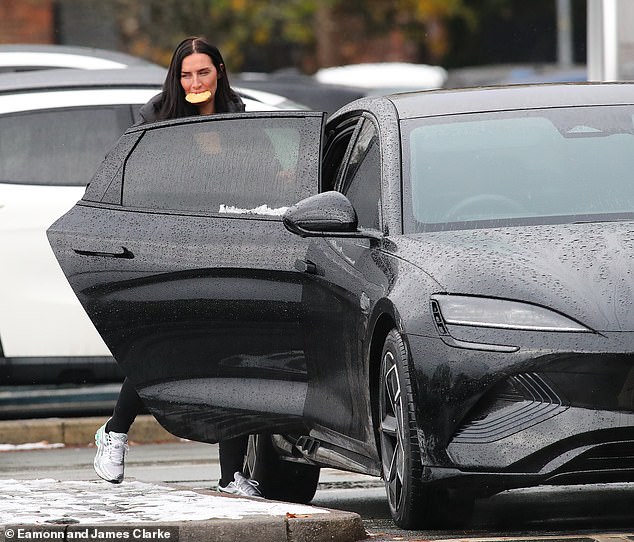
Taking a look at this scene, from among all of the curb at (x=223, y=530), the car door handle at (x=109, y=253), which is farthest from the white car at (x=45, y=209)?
the curb at (x=223, y=530)

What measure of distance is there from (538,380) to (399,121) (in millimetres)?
1561

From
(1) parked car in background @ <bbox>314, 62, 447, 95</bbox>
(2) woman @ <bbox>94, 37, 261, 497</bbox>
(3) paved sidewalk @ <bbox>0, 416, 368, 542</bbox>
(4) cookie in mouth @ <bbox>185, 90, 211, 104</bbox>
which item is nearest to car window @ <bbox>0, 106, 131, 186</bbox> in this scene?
(2) woman @ <bbox>94, 37, 261, 497</bbox>

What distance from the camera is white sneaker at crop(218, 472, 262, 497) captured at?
7828mm

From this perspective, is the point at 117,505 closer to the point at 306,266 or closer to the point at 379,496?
the point at 306,266

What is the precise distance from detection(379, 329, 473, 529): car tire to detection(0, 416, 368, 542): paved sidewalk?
0.78ft

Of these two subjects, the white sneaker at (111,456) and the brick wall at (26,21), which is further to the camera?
the brick wall at (26,21)

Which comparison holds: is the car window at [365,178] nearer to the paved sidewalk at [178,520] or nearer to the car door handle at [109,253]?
the car door handle at [109,253]

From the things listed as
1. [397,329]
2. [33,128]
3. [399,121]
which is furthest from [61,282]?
[397,329]

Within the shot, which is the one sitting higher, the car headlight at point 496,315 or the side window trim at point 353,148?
the side window trim at point 353,148

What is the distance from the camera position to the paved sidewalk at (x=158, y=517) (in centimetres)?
618

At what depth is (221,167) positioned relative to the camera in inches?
310

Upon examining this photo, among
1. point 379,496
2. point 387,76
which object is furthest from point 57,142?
point 387,76

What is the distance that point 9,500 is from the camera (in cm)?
712

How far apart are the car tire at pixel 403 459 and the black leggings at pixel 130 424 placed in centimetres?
115
